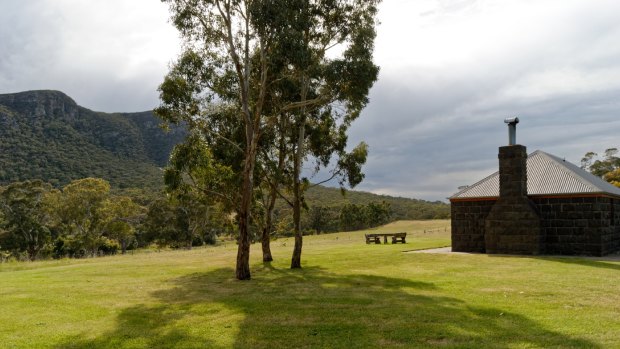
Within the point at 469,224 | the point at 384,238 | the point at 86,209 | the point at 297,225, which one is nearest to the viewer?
the point at 297,225

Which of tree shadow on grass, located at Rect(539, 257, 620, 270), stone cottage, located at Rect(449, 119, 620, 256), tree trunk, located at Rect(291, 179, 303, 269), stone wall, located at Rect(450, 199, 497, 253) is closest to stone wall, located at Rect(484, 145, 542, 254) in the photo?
stone cottage, located at Rect(449, 119, 620, 256)

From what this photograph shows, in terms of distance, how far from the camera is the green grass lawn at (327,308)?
8266 millimetres

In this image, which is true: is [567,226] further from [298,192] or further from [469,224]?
[298,192]

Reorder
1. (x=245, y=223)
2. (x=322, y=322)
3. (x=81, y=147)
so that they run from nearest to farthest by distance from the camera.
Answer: (x=322, y=322) → (x=245, y=223) → (x=81, y=147)

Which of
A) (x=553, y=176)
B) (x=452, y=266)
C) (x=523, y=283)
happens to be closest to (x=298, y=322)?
(x=523, y=283)

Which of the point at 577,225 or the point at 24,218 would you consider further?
the point at 24,218

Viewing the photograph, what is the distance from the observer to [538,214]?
78.7 feet

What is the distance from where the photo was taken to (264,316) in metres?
10.3

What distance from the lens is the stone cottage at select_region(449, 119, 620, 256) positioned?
23.0 m

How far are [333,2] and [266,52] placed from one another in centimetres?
378

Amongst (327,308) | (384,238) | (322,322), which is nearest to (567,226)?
(384,238)

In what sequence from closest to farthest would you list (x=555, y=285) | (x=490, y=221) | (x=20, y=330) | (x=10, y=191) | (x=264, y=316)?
1. (x=20, y=330)
2. (x=264, y=316)
3. (x=555, y=285)
4. (x=490, y=221)
5. (x=10, y=191)

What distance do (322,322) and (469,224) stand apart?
61.5 feet

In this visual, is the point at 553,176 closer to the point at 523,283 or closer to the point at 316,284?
the point at 523,283
